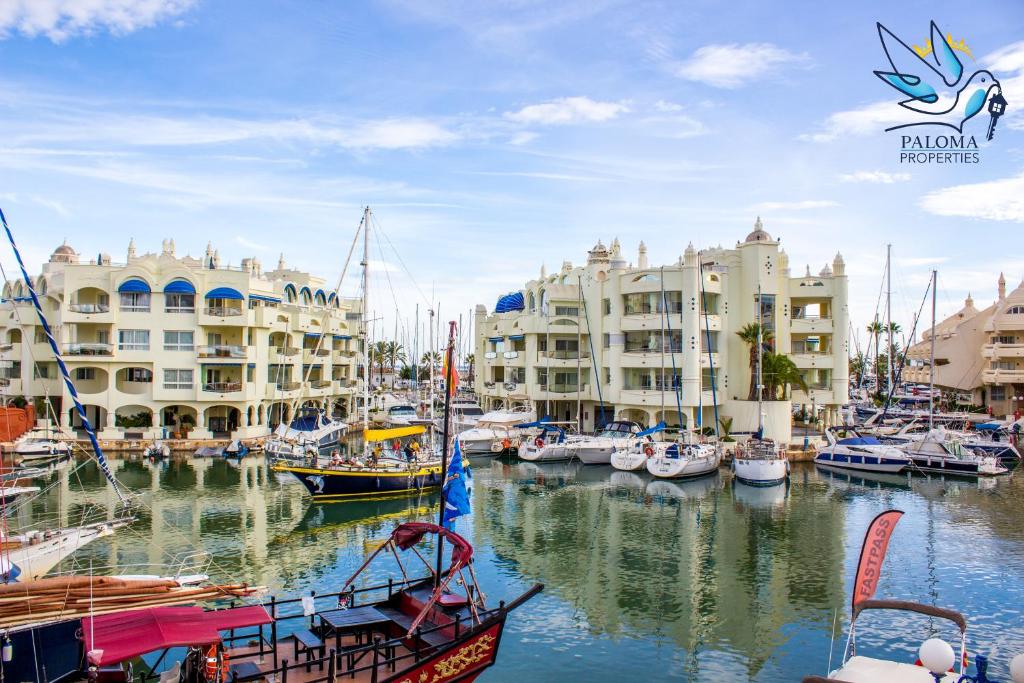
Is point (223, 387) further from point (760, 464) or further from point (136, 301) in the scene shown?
point (760, 464)

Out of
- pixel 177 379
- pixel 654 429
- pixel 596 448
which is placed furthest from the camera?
pixel 177 379

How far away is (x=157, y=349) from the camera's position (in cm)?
5534

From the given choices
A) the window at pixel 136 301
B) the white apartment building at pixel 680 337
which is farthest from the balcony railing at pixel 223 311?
the white apartment building at pixel 680 337

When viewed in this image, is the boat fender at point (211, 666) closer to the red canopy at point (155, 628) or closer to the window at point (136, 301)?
the red canopy at point (155, 628)

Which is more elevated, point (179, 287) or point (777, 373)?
point (179, 287)

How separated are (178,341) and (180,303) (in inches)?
117

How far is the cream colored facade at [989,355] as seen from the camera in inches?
2825

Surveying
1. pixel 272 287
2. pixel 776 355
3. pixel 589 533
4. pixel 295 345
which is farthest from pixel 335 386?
pixel 589 533

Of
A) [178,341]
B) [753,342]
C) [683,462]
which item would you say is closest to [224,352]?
[178,341]

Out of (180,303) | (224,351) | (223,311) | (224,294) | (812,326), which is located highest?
(224,294)

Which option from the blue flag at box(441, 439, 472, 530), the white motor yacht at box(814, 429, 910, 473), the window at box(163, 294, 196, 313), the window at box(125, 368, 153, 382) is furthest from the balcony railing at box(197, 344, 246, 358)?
the white motor yacht at box(814, 429, 910, 473)

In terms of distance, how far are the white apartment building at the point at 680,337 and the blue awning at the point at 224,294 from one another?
24115 mm

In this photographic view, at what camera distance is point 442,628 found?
15.6 meters

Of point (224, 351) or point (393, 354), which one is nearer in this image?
point (224, 351)
